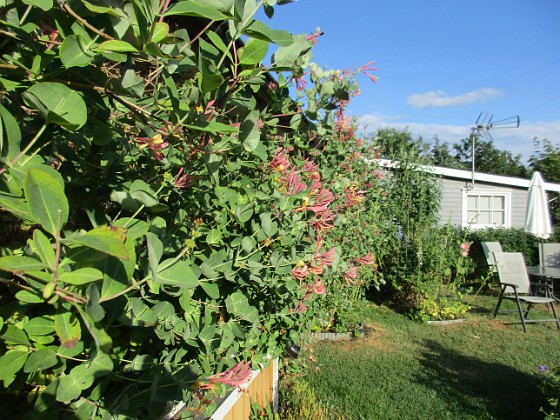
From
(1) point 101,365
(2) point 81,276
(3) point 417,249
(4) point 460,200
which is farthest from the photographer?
(4) point 460,200

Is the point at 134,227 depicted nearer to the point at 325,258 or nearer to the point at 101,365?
the point at 101,365

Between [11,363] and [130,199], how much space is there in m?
0.39

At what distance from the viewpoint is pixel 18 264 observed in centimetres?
56

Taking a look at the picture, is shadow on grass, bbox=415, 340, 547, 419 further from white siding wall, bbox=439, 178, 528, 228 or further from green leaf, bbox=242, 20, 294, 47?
white siding wall, bbox=439, 178, 528, 228

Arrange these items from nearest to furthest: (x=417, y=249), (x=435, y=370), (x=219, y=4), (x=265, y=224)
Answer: (x=219, y=4), (x=265, y=224), (x=435, y=370), (x=417, y=249)

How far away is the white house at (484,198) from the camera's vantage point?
15.8 m

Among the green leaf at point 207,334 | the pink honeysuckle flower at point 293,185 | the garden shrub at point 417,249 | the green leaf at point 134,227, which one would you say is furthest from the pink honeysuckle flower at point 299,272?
the garden shrub at point 417,249

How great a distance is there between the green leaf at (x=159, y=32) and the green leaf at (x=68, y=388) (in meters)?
0.65

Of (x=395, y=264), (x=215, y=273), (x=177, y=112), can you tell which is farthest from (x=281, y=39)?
(x=395, y=264)

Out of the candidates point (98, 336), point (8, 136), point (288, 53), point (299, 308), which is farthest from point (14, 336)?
point (299, 308)

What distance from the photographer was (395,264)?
944 centimetres

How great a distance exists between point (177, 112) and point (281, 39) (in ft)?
0.80

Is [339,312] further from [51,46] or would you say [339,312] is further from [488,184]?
[488,184]

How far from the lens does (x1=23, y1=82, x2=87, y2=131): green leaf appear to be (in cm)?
67
